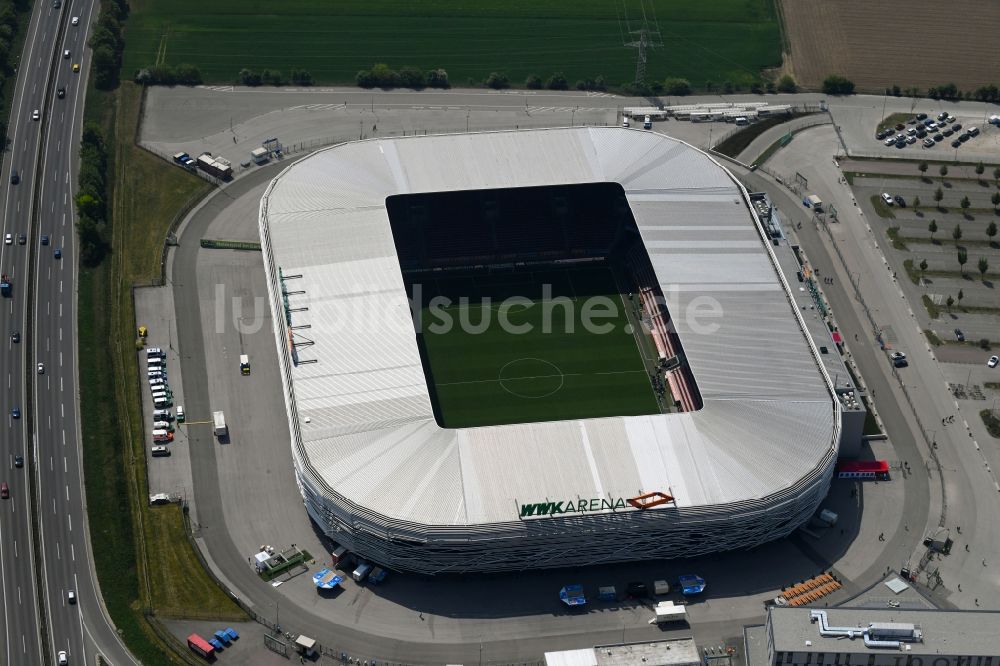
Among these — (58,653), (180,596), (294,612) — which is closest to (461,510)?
(294,612)

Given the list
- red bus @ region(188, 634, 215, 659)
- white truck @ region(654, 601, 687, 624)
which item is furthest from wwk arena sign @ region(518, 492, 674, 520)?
red bus @ region(188, 634, 215, 659)

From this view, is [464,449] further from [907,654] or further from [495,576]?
[907,654]

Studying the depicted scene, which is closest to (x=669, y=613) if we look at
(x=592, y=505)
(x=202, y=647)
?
(x=592, y=505)

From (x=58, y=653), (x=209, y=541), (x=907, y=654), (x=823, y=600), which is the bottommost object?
(x=907, y=654)

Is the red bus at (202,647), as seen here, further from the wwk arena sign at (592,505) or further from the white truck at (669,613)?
the white truck at (669,613)

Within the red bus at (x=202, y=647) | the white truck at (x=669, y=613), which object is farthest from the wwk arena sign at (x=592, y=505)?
the red bus at (x=202, y=647)

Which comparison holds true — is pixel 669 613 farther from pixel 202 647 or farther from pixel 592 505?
pixel 202 647
